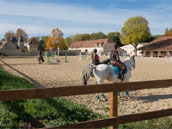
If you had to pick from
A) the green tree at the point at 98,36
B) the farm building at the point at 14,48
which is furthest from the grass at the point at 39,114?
the green tree at the point at 98,36

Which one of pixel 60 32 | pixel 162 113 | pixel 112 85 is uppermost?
pixel 60 32

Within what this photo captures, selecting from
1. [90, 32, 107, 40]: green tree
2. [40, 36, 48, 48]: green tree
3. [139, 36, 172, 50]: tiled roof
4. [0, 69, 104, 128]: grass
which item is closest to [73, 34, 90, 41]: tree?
[90, 32, 107, 40]: green tree

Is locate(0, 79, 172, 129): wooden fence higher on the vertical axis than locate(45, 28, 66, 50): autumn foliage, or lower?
lower

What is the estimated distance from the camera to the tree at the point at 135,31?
61719 mm

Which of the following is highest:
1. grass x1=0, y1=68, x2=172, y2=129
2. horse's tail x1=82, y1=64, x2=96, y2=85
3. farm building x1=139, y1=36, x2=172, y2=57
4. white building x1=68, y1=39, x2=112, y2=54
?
white building x1=68, y1=39, x2=112, y2=54

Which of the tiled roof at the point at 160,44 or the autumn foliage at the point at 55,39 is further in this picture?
the autumn foliage at the point at 55,39

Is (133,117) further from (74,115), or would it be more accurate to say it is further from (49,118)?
(49,118)

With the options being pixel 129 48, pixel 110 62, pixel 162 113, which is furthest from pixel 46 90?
pixel 129 48

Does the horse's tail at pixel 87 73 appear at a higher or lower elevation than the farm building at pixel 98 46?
lower

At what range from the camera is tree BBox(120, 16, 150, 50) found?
2430 inches

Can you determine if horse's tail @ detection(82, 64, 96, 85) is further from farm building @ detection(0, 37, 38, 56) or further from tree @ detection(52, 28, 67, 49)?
tree @ detection(52, 28, 67, 49)

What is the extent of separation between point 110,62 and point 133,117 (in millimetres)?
4451

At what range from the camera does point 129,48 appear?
2803 inches

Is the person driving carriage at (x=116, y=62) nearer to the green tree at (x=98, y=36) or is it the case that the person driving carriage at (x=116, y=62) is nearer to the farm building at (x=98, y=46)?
the farm building at (x=98, y=46)
